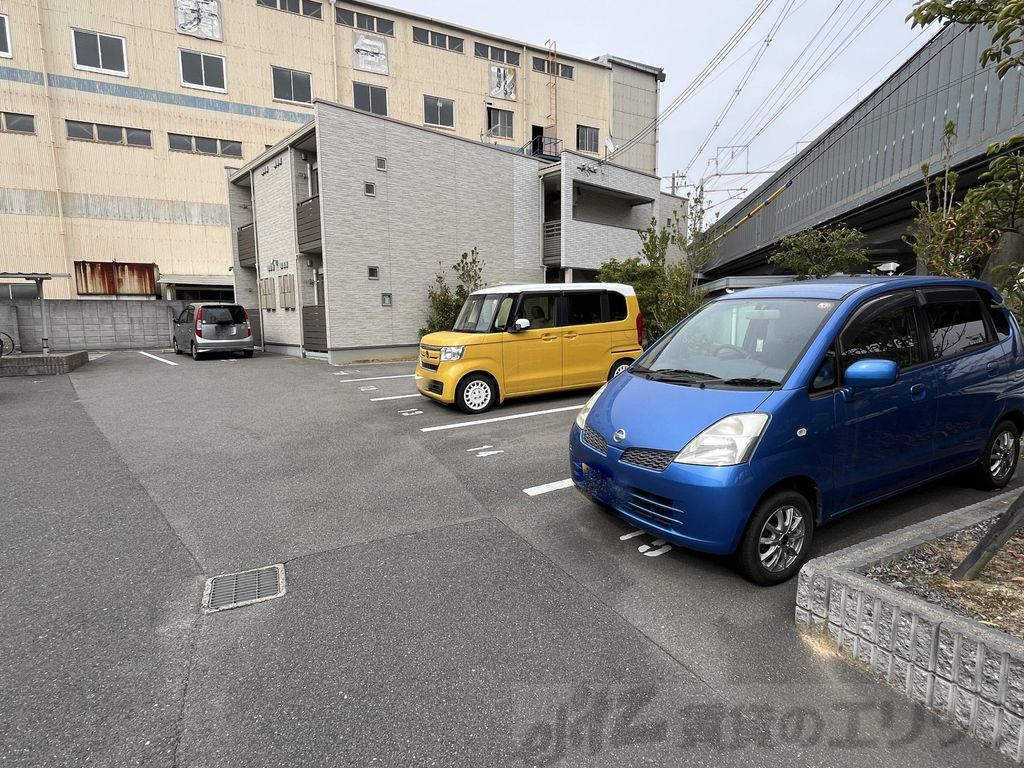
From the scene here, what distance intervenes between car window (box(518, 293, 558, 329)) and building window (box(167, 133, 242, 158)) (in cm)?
2270

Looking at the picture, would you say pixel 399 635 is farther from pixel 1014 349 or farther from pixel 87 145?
pixel 87 145

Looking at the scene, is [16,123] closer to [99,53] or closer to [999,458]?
[99,53]

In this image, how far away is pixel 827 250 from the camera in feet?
46.0

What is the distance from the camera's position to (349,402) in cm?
907

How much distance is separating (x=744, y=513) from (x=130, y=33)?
3000 centimetres

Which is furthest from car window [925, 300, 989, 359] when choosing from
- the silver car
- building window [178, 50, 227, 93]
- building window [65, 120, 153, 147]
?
building window [178, 50, 227, 93]

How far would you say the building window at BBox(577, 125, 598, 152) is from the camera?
106ft

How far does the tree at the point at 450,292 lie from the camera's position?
16.3 meters

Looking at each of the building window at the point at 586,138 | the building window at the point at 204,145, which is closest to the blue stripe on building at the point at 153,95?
the building window at the point at 204,145

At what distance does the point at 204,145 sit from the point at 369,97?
816 cm

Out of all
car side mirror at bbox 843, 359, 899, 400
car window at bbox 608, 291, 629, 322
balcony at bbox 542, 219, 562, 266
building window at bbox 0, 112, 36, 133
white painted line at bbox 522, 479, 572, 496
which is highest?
building window at bbox 0, 112, 36, 133

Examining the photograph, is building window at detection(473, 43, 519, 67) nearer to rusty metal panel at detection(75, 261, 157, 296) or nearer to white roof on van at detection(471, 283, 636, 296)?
rusty metal panel at detection(75, 261, 157, 296)

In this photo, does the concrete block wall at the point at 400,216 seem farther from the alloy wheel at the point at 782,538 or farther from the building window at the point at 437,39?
the building window at the point at 437,39

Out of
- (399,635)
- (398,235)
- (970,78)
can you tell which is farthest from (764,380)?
(398,235)
